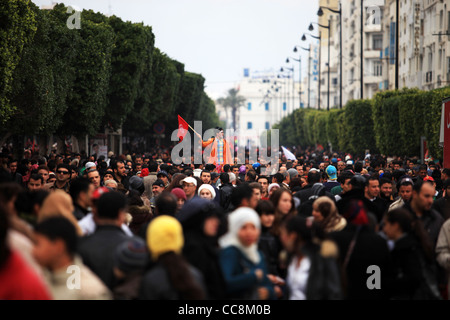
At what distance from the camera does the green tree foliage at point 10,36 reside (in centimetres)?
2294

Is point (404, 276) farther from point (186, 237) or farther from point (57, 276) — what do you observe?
point (57, 276)

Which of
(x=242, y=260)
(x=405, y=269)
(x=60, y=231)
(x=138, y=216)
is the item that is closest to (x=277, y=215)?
(x=405, y=269)

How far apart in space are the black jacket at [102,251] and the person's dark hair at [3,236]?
140 cm

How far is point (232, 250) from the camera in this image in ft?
19.4

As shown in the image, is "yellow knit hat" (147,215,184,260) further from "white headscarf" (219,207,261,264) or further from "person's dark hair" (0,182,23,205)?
"person's dark hair" (0,182,23,205)

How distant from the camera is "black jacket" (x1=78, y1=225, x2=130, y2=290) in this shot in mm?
6020

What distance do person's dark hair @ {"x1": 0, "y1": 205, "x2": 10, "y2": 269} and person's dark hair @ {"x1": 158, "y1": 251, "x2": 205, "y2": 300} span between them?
1.12 m

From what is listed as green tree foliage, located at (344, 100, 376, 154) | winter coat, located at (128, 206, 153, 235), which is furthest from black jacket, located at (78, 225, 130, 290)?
green tree foliage, located at (344, 100, 376, 154)

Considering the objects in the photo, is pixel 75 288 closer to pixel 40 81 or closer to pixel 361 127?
pixel 40 81

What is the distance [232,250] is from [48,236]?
1393 mm

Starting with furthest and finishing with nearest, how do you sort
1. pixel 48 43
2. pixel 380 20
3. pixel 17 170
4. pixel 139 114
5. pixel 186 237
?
1. pixel 380 20
2. pixel 139 114
3. pixel 48 43
4. pixel 17 170
5. pixel 186 237

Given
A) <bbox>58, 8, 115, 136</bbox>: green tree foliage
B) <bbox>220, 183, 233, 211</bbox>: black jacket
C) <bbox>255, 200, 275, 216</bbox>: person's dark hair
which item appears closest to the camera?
<bbox>255, 200, 275, 216</bbox>: person's dark hair

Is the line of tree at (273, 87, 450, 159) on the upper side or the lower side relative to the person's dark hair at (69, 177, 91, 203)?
upper

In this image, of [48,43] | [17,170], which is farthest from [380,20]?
[17,170]
